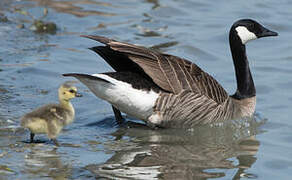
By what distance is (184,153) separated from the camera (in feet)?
22.9

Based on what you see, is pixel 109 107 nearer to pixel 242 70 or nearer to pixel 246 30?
pixel 242 70

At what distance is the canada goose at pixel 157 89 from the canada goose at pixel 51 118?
0.30 meters

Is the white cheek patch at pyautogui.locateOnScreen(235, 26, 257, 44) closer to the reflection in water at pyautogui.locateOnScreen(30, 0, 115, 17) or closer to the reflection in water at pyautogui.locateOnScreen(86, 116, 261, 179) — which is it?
the reflection in water at pyautogui.locateOnScreen(86, 116, 261, 179)

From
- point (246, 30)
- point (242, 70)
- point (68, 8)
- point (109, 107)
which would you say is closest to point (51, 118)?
point (109, 107)

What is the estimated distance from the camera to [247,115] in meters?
8.42

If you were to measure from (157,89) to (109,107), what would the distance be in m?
1.47

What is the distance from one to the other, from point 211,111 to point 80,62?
324 centimetres

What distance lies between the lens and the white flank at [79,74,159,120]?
714 centimetres

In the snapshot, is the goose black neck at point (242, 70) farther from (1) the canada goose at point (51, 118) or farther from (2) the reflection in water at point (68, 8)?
(2) the reflection in water at point (68, 8)

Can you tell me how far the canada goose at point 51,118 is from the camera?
6.51 m

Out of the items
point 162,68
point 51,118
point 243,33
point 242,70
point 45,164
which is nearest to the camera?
point 45,164

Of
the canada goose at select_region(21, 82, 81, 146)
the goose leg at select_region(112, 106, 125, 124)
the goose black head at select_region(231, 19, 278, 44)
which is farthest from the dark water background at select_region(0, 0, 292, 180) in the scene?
the goose black head at select_region(231, 19, 278, 44)

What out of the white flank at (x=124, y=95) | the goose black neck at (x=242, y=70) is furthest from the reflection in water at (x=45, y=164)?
the goose black neck at (x=242, y=70)

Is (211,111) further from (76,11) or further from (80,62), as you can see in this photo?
(76,11)
